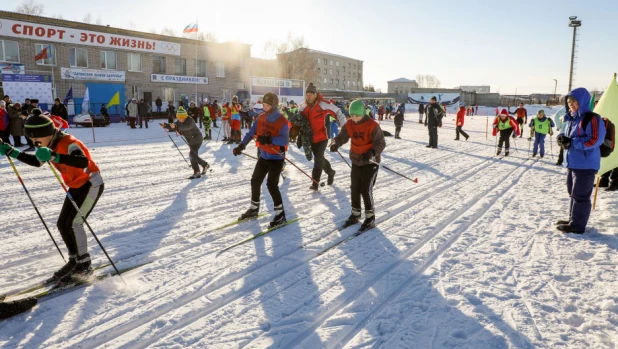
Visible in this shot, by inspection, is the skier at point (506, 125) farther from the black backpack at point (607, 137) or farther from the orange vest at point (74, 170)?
the orange vest at point (74, 170)

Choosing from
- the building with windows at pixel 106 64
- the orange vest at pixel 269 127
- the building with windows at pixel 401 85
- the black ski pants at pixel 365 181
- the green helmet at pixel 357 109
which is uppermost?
the building with windows at pixel 401 85

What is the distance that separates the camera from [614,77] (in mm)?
6250


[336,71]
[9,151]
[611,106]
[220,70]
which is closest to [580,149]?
[611,106]

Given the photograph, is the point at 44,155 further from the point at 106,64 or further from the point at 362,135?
the point at 106,64

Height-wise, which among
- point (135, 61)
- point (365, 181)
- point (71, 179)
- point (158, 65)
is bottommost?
point (365, 181)

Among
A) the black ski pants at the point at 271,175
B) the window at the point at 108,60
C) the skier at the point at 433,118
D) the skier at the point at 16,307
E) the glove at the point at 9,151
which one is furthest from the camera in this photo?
the window at the point at 108,60

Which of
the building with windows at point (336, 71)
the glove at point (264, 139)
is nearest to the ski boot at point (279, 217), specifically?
the glove at point (264, 139)

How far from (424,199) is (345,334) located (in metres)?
4.23

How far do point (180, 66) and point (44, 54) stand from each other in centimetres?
1074

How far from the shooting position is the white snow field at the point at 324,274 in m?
2.80

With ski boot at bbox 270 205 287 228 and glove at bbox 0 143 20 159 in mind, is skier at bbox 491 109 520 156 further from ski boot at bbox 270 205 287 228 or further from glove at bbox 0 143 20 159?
glove at bbox 0 143 20 159

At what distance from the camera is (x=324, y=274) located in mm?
3736

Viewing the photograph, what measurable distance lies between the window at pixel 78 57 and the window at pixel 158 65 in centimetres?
500

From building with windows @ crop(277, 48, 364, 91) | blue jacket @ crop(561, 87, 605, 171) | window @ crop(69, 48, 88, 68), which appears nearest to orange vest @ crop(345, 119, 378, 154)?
blue jacket @ crop(561, 87, 605, 171)
